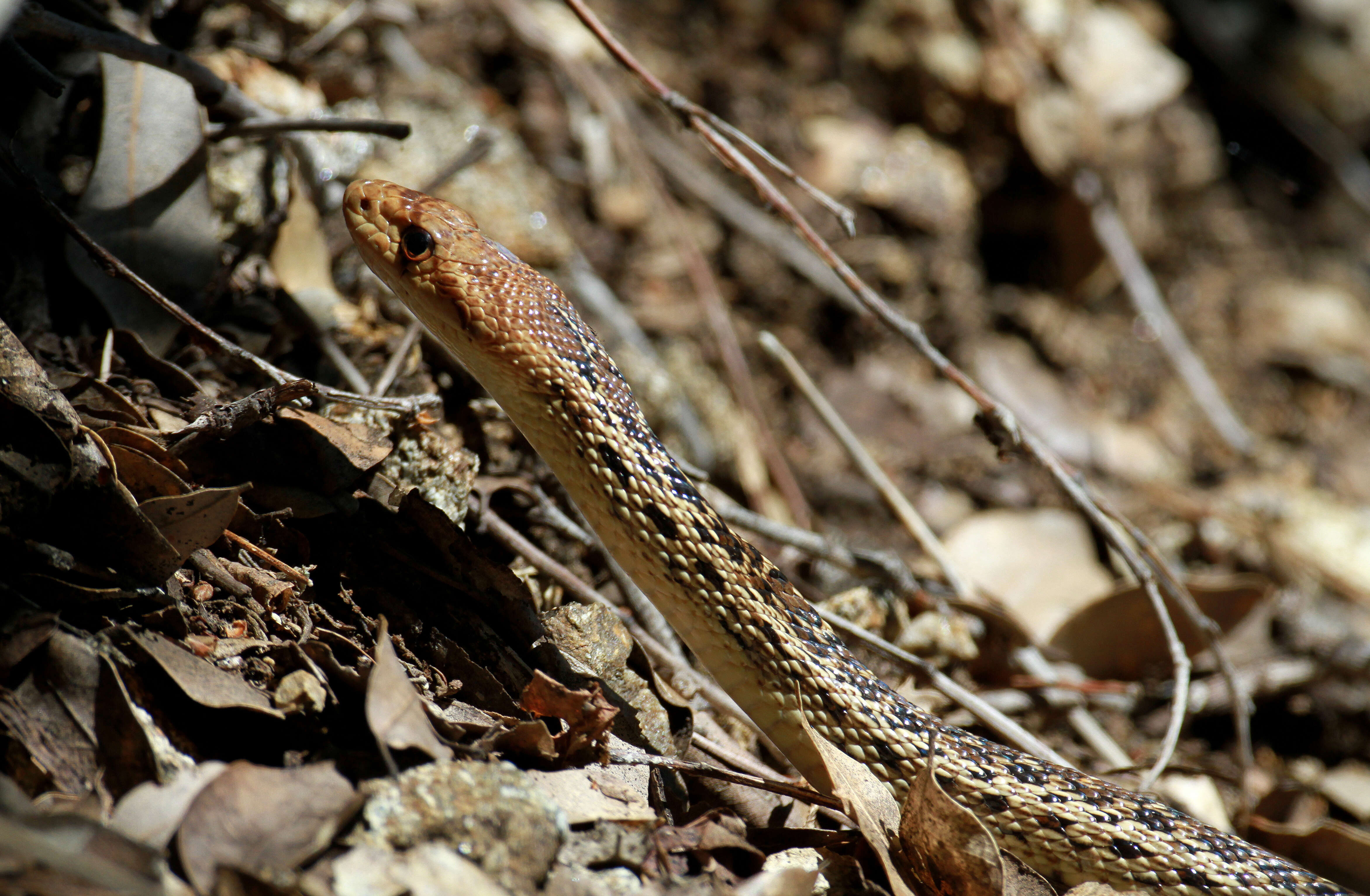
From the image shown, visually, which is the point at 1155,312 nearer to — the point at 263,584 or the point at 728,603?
the point at 728,603

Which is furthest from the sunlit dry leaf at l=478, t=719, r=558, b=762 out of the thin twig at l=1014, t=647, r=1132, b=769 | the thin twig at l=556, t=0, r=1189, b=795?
the thin twig at l=1014, t=647, r=1132, b=769

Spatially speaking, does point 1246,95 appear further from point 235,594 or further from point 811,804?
point 235,594

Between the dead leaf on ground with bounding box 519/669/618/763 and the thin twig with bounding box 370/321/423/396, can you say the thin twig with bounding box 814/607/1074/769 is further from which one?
the thin twig with bounding box 370/321/423/396

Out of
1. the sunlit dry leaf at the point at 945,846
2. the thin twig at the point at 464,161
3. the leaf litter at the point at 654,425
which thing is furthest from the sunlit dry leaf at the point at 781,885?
the thin twig at the point at 464,161

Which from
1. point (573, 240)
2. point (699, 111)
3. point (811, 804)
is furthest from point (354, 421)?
point (573, 240)

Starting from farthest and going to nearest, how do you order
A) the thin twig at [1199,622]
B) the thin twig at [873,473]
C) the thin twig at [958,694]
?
1. the thin twig at [873,473]
2. the thin twig at [1199,622]
3. the thin twig at [958,694]

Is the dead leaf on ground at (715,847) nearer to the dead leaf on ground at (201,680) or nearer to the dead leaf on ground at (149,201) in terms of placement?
the dead leaf on ground at (201,680)

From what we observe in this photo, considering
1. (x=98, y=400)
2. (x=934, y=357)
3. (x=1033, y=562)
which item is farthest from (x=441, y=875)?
(x=1033, y=562)
